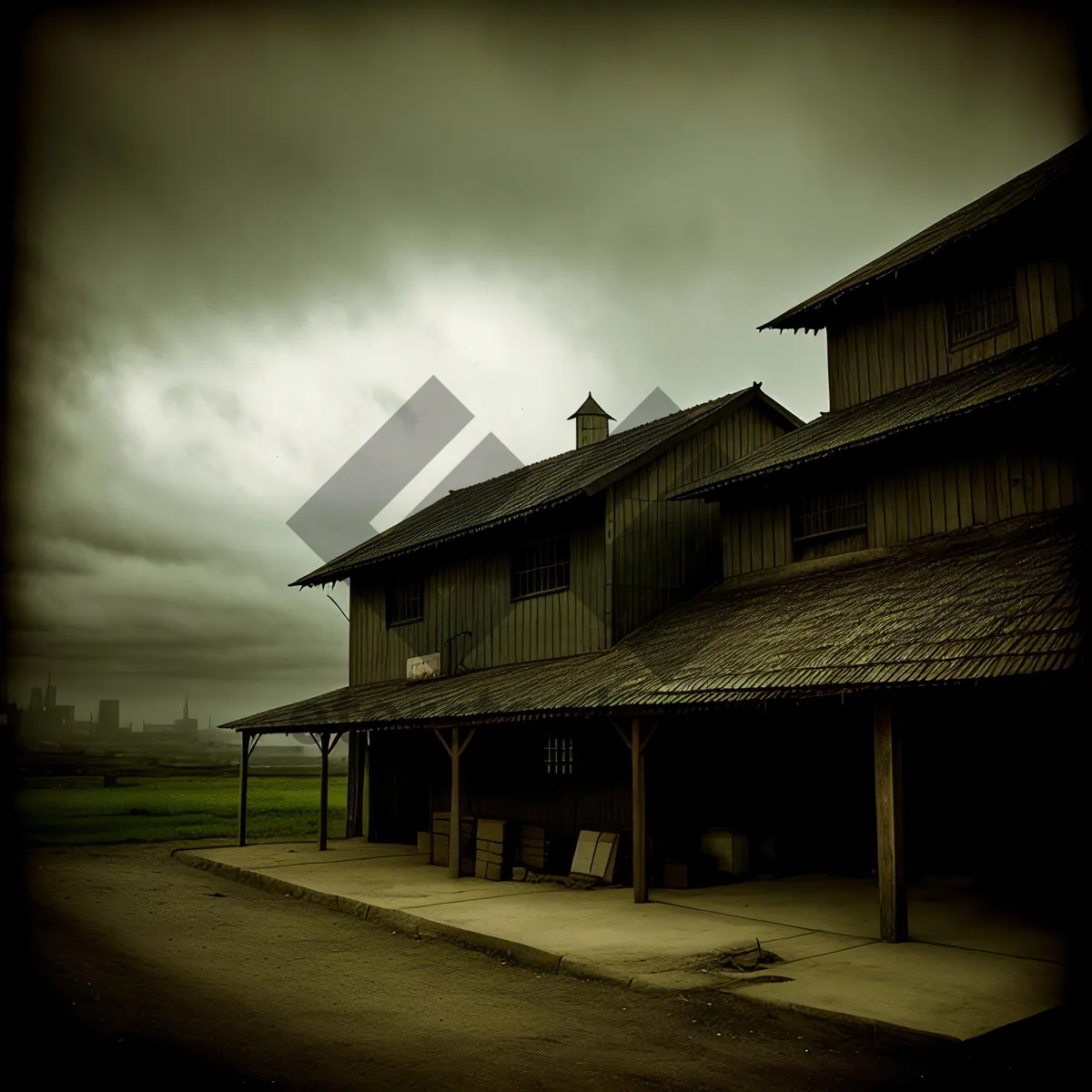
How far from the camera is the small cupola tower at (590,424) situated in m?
25.7

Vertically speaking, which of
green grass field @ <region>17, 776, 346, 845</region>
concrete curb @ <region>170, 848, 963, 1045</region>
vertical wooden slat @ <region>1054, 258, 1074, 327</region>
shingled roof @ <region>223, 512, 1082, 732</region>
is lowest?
green grass field @ <region>17, 776, 346, 845</region>

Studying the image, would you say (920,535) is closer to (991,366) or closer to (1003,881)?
(991,366)

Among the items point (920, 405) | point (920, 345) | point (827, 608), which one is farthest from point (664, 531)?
point (827, 608)

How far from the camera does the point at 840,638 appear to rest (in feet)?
38.4

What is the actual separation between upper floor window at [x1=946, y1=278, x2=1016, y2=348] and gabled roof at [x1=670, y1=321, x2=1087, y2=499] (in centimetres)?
57

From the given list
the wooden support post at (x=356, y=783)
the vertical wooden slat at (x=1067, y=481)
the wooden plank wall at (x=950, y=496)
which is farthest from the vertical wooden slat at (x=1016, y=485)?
the wooden support post at (x=356, y=783)

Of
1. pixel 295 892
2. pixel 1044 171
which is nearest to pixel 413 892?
pixel 295 892

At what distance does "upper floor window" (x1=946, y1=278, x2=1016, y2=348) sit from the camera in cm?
1538

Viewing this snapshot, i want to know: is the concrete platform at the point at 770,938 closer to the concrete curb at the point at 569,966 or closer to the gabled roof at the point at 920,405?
the concrete curb at the point at 569,966

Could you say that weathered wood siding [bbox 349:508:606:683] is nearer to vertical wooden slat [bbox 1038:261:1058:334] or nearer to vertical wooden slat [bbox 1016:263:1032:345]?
vertical wooden slat [bbox 1016:263:1032:345]

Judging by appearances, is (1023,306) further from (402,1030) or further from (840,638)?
(402,1030)

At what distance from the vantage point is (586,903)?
13.9 meters

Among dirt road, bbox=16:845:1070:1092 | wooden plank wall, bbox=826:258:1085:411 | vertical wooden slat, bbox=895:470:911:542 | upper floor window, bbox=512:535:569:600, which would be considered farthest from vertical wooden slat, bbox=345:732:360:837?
vertical wooden slat, bbox=895:470:911:542

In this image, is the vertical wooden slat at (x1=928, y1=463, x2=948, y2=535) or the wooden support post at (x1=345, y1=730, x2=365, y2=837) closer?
the vertical wooden slat at (x1=928, y1=463, x2=948, y2=535)
